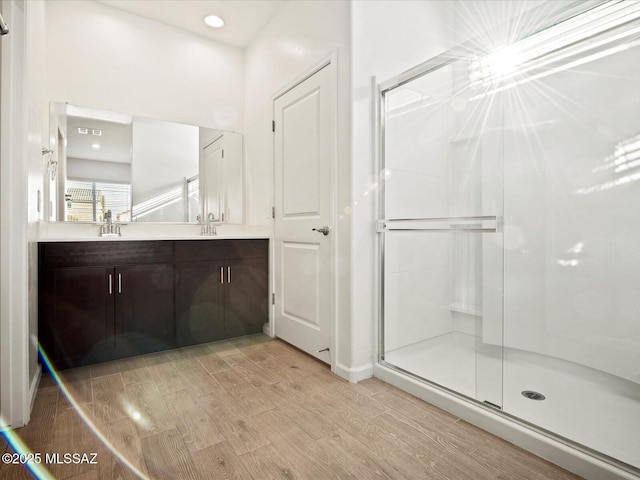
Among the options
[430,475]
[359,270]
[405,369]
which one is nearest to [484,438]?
[430,475]

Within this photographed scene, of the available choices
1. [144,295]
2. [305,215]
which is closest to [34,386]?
[144,295]

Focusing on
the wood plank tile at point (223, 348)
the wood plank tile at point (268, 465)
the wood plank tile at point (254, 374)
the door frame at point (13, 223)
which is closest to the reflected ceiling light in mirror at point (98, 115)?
the door frame at point (13, 223)

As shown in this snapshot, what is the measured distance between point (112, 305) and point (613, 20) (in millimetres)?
3019

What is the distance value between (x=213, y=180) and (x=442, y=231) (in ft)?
7.22

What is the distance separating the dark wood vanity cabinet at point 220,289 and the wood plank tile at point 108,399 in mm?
577

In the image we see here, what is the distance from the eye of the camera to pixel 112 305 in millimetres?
2291

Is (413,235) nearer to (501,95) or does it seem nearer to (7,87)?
(501,95)

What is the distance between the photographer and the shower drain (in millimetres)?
1639

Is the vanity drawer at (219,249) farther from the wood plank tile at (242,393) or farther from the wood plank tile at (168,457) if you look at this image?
the wood plank tile at (168,457)

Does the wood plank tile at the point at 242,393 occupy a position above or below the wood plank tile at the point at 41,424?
below

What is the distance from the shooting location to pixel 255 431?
1508 mm

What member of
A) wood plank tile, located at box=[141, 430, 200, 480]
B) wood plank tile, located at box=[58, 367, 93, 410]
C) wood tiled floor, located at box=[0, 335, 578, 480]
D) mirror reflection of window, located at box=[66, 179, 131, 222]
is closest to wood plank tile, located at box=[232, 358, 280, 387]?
wood tiled floor, located at box=[0, 335, 578, 480]

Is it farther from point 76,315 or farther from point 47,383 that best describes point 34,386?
point 76,315

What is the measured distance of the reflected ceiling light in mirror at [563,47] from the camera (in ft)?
4.38
